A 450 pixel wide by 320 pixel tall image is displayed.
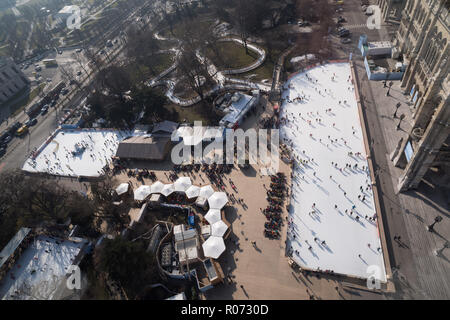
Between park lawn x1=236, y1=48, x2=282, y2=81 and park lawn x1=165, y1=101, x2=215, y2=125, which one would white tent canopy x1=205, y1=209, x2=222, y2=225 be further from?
park lawn x1=236, y1=48, x2=282, y2=81

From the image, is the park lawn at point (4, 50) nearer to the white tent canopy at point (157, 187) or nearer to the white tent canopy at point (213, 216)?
the white tent canopy at point (157, 187)

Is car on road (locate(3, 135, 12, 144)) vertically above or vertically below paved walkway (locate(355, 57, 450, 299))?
above

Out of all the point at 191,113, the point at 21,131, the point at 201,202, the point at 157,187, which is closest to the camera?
the point at 201,202

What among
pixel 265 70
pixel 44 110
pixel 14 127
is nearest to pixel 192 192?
pixel 265 70

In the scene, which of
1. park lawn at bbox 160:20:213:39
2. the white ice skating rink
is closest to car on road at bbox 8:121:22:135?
park lawn at bbox 160:20:213:39

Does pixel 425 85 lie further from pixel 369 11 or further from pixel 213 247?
pixel 369 11

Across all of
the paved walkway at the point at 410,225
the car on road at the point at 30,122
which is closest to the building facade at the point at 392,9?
the paved walkway at the point at 410,225
